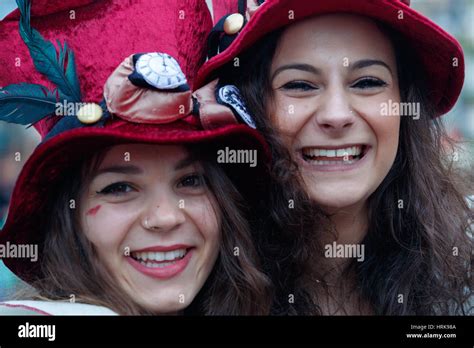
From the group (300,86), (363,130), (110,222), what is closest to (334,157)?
(363,130)

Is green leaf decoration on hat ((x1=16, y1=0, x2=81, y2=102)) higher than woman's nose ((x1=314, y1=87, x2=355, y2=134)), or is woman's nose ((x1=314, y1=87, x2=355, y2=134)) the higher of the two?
green leaf decoration on hat ((x1=16, y1=0, x2=81, y2=102))

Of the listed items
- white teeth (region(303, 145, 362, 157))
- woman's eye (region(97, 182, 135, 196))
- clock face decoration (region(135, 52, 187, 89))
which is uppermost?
clock face decoration (region(135, 52, 187, 89))

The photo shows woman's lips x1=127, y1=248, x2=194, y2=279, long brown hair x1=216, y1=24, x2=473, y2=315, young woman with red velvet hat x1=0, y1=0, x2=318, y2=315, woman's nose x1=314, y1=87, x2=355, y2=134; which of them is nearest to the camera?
young woman with red velvet hat x1=0, y1=0, x2=318, y2=315

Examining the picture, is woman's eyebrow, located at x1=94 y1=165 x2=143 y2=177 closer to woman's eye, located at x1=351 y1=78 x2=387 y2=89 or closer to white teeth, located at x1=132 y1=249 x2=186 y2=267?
white teeth, located at x1=132 y1=249 x2=186 y2=267

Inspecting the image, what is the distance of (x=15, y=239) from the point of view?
2381 mm

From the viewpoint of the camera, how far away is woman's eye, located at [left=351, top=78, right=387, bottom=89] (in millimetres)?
2592

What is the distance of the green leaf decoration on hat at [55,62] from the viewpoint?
234 centimetres

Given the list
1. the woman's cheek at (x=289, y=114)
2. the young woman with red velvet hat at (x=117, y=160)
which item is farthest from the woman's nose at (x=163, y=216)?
the woman's cheek at (x=289, y=114)

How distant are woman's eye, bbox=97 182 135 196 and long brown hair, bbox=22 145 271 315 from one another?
0.07 m

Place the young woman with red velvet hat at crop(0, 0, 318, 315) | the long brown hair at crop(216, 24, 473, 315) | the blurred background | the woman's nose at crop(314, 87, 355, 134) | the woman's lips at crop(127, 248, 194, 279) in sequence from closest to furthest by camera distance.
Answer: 1. the young woman with red velvet hat at crop(0, 0, 318, 315)
2. the woman's lips at crop(127, 248, 194, 279)
3. the woman's nose at crop(314, 87, 355, 134)
4. the long brown hair at crop(216, 24, 473, 315)
5. the blurred background

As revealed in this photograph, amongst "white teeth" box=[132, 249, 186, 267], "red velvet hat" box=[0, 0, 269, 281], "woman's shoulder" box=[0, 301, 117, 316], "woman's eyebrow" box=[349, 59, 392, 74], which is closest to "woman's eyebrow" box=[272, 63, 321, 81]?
"woman's eyebrow" box=[349, 59, 392, 74]
